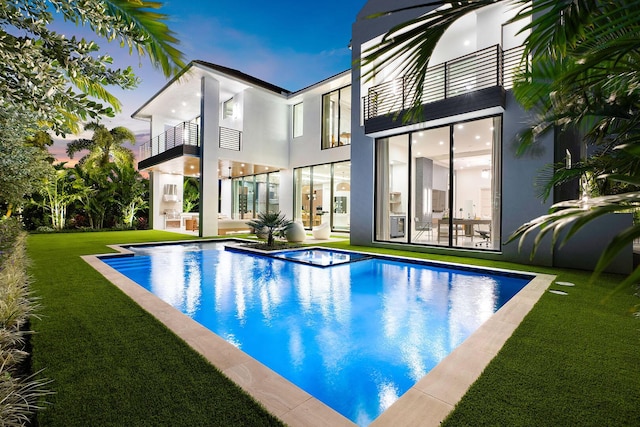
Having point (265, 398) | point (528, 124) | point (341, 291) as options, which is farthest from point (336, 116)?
point (265, 398)

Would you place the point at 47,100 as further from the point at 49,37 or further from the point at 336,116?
the point at 336,116

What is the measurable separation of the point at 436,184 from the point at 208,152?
369 inches

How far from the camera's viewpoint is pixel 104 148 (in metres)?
20.0

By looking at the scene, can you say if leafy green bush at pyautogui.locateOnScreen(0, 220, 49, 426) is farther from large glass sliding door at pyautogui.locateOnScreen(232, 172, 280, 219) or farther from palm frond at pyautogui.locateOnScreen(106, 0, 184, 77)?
large glass sliding door at pyautogui.locateOnScreen(232, 172, 280, 219)

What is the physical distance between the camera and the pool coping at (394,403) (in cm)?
201

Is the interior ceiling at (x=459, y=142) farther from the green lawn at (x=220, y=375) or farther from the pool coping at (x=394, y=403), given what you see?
the pool coping at (x=394, y=403)

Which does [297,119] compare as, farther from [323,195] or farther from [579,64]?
[579,64]

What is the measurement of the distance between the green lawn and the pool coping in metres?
0.09

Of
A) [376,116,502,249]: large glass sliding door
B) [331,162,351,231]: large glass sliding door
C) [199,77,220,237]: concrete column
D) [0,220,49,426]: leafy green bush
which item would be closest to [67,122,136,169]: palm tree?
[199,77,220,237]: concrete column

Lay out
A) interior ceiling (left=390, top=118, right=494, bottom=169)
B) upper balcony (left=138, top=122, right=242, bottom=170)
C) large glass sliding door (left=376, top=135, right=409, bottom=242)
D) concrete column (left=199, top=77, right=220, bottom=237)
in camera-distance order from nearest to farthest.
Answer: interior ceiling (left=390, top=118, right=494, bottom=169), large glass sliding door (left=376, top=135, right=409, bottom=242), concrete column (left=199, top=77, right=220, bottom=237), upper balcony (left=138, top=122, right=242, bottom=170)

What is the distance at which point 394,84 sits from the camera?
33.3 ft

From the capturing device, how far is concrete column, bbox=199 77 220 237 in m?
13.1

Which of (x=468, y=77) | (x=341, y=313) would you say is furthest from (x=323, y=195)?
(x=341, y=313)

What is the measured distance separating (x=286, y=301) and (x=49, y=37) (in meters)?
3.92
